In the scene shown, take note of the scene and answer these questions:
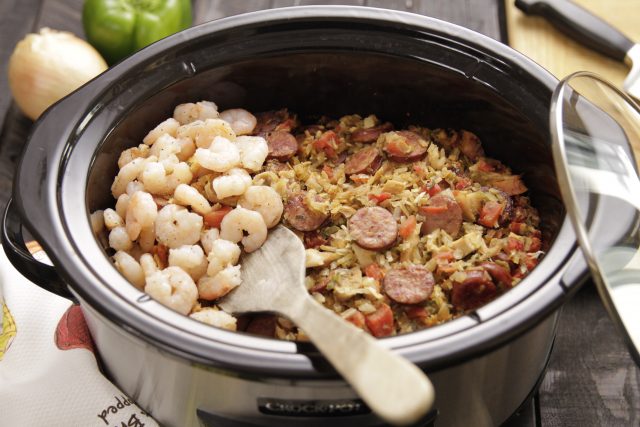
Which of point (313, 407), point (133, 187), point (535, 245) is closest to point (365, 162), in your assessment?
point (535, 245)

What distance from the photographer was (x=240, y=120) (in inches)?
74.9

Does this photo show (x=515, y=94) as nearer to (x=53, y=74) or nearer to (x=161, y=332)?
(x=161, y=332)

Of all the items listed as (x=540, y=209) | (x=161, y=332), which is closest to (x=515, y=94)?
(x=540, y=209)

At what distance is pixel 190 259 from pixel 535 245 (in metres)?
0.72

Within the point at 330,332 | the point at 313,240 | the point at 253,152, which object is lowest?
the point at 313,240

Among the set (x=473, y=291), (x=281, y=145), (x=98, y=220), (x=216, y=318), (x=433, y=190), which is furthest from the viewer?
(x=281, y=145)

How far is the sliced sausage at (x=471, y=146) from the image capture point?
1.90 meters

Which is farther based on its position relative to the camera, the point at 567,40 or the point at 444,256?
the point at 567,40

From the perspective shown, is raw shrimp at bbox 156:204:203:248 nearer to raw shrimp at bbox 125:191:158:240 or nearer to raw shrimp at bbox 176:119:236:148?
raw shrimp at bbox 125:191:158:240

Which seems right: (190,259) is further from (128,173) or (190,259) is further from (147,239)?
(128,173)

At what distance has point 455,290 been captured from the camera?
1.57 m

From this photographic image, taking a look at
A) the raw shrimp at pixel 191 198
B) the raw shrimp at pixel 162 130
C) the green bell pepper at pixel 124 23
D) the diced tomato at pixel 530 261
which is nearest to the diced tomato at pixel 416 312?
the diced tomato at pixel 530 261

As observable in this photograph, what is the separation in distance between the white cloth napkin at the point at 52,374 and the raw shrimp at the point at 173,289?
28cm

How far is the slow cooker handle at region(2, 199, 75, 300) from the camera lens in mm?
1491
